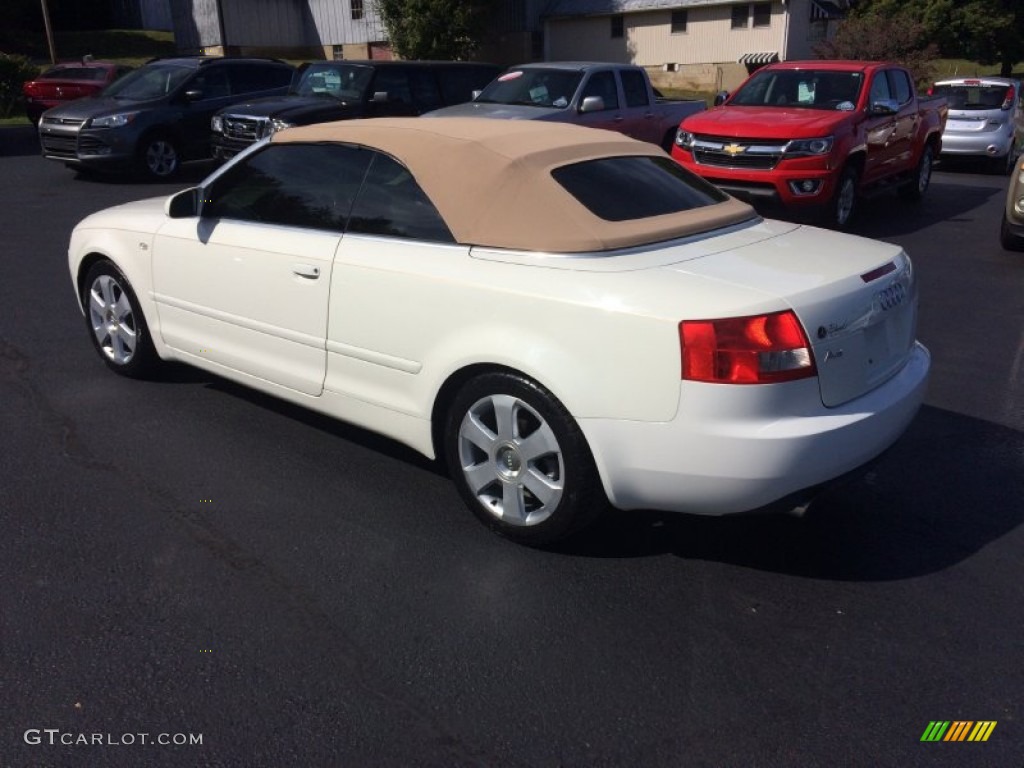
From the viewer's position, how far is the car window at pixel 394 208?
3908mm

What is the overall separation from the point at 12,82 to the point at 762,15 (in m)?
26.1

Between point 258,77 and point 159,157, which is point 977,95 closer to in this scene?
point 258,77

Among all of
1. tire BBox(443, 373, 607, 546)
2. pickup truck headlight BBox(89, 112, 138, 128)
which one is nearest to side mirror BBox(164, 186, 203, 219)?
tire BBox(443, 373, 607, 546)

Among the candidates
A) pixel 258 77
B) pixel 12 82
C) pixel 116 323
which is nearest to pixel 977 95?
pixel 258 77

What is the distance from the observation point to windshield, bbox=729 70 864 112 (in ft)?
35.8

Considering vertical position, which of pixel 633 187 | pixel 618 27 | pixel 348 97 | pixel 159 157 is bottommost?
pixel 159 157

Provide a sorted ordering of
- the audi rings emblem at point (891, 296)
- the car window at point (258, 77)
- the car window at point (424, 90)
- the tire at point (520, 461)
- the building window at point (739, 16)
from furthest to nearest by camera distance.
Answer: the building window at point (739, 16) → the car window at point (258, 77) → the car window at point (424, 90) → the audi rings emblem at point (891, 296) → the tire at point (520, 461)

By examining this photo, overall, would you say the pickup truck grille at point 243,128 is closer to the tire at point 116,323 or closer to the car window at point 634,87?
the car window at point 634,87

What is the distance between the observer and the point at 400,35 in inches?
1481

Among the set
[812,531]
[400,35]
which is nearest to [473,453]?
[812,531]

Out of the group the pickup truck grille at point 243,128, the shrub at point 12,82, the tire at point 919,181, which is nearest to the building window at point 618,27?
the shrub at point 12,82

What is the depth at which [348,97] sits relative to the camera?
13.4m

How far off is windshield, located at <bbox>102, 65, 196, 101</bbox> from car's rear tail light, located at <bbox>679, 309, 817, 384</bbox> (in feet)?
43.1

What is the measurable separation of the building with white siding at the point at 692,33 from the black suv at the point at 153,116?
85.8 feet
